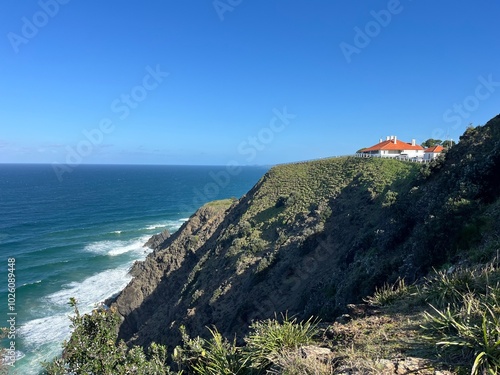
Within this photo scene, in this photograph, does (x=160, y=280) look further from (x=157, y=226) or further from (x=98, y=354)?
(x=157, y=226)

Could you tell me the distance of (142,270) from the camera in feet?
144

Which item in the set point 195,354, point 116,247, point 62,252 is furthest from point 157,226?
point 195,354

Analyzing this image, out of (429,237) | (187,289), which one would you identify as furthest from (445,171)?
(187,289)

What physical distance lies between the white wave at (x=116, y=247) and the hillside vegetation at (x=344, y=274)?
12322 mm

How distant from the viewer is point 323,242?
25344 mm

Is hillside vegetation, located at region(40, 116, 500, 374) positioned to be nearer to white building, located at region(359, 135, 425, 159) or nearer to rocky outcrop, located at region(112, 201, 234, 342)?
rocky outcrop, located at region(112, 201, 234, 342)

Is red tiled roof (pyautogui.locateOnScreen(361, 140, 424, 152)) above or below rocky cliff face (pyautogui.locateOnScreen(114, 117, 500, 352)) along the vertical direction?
above

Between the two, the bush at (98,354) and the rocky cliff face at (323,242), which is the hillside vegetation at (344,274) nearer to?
the rocky cliff face at (323,242)

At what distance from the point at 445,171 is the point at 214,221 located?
3575 centimetres

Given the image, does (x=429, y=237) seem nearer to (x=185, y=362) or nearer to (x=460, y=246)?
(x=460, y=246)

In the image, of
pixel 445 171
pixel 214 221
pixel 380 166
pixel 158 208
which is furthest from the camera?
pixel 158 208

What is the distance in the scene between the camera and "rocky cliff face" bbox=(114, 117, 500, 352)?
46.0 feet

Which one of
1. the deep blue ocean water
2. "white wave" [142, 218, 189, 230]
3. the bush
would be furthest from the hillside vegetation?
"white wave" [142, 218, 189, 230]

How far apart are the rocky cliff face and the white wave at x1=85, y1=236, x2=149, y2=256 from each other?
1260 centimetres
